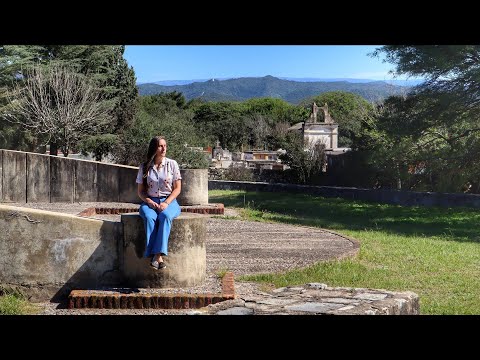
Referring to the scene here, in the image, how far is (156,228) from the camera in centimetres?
637

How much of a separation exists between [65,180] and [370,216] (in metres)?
6.58

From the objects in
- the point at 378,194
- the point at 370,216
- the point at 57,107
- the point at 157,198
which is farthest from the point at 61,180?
the point at 57,107

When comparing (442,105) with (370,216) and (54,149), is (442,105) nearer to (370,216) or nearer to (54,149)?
(370,216)

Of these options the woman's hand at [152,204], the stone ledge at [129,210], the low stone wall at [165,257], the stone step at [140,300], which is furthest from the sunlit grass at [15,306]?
the stone ledge at [129,210]

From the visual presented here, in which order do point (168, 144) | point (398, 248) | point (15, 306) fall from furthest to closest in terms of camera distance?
1. point (168, 144)
2. point (398, 248)
3. point (15, 306)

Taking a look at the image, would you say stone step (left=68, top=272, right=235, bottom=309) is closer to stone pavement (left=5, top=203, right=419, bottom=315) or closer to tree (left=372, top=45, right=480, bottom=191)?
stone pavement (left=5, top=203, right=419, bottom=315)

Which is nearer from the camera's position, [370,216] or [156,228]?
[156,228]

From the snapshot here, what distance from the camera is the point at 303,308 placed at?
17.7 feet

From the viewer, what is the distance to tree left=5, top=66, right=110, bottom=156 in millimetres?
29359

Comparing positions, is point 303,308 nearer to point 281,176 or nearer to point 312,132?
point 281,176

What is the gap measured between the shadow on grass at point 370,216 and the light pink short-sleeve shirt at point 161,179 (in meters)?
7.09
